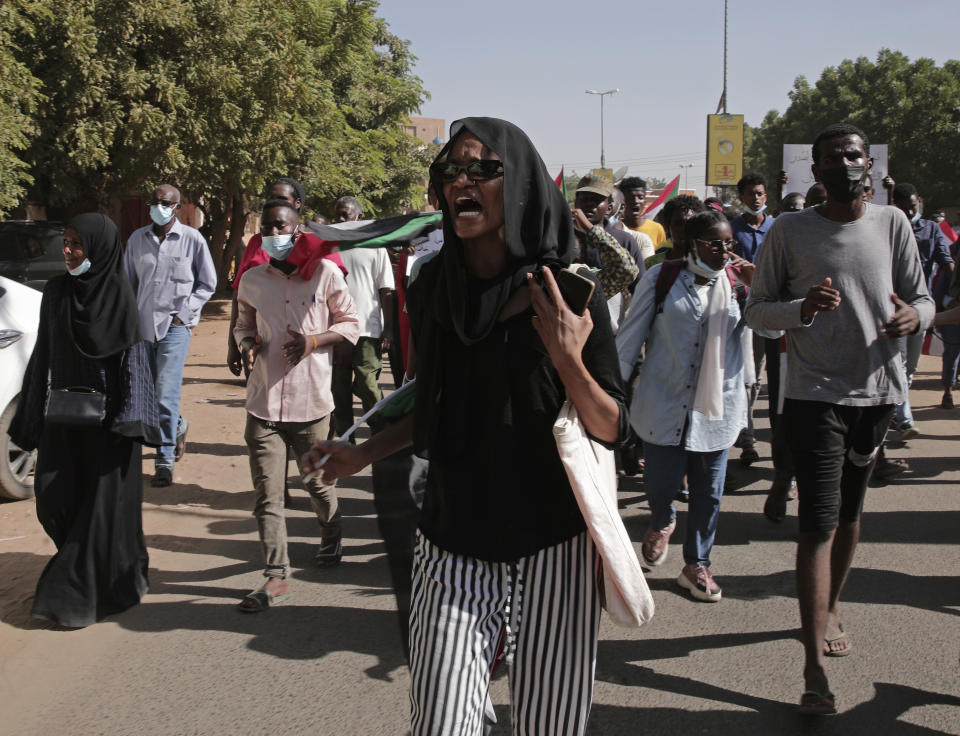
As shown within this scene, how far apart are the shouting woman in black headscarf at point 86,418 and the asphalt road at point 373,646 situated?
26 cm

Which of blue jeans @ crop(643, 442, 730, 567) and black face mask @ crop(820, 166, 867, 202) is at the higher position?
black face mask @ crop(820, 166, 867, 202)

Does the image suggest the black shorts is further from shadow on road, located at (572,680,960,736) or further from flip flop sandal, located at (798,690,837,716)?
shadow on road, located at (572,680,960,736)

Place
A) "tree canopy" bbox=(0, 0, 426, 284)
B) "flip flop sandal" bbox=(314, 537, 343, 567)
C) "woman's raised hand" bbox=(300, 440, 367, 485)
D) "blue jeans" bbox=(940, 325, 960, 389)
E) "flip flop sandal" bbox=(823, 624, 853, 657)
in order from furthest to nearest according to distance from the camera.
Result: 1. "tree canopy" bbox=(0, 0, 426, 284)
2. "blue jeans" bbox=(940, 325, 960, 389)
3. "flip flop sandal" bbox=(314, 537, 343, 567)
4. "flip flop sandal" bbox=(823, 624, 853, 657)
5. "woman's raised hand" bbox=(300, 440, 367, 485)

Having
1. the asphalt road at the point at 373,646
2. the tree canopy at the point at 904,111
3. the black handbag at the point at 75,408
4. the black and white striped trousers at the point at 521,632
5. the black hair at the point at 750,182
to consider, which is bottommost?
the asphalt road at the point at 373,646

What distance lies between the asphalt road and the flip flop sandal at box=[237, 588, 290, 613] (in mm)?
59

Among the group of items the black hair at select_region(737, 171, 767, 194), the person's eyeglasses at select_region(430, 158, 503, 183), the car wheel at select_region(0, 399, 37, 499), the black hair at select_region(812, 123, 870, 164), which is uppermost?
the black hair at select_region(737, 171, 767, 194)

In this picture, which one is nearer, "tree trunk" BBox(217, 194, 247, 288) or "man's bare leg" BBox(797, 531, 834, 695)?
"man's bare leg" BBox(797, 531, 834, 695)

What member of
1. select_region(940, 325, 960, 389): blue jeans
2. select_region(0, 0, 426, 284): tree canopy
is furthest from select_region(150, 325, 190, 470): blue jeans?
select_region(940, 325, 960, 389): blue jeans

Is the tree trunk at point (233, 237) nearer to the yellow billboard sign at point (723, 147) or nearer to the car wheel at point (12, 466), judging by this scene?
the yellow billboard sign at point (723, 147)

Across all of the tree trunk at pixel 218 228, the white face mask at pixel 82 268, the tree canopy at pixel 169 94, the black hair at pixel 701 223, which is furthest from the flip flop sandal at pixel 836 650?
the tree trunk at pixel 218 228

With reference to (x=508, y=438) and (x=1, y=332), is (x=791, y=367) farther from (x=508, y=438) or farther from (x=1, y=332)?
(x=1, y=332)

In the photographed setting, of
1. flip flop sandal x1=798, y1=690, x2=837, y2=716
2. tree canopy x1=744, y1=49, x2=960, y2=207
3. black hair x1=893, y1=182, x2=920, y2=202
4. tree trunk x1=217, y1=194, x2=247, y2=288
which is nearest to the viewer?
flip flop sandal x1=798, y1=690, x2=837, y2=716

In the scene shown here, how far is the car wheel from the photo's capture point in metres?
6.25

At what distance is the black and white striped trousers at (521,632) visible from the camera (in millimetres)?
2215
